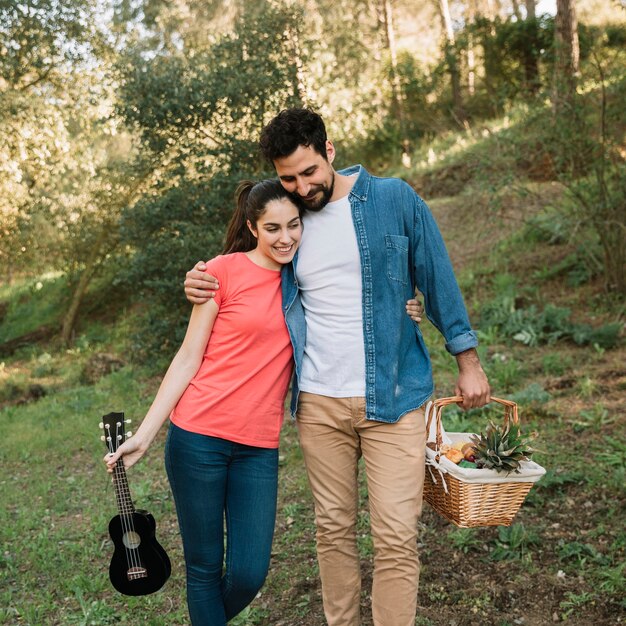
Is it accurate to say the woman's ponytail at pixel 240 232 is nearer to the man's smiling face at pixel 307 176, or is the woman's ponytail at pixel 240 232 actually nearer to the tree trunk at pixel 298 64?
the man's smiling face at pixel 307 176

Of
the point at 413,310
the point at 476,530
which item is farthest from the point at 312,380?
the point at 476,530

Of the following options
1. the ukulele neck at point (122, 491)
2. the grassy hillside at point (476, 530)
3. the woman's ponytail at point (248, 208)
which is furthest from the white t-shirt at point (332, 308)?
the grassy hillside at point (476, 530)

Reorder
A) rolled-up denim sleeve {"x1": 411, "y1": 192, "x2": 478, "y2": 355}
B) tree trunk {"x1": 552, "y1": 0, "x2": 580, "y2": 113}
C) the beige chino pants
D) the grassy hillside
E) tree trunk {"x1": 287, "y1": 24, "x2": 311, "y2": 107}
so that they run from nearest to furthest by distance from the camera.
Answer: the beige chino pants → rolled-up denim sleeve {"x1": 411, "y1": 192, "x2": 478, "y2": 355} → the grassy hillside → tree trunk {"x1": 552, "y1": 0, "x2": 580, "y2": 113} → tree trunk {"x1": 287, "y1": 24, "x2": 311, "y2": 107}

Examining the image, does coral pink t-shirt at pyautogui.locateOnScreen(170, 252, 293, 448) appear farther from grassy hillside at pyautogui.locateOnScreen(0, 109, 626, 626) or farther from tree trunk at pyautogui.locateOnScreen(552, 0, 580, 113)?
tree trunk at pyautogui.locateOnScreen(552, 0, 580, 113)

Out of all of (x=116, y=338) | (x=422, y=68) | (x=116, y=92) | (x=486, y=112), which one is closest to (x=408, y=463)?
(x=116, y=92)

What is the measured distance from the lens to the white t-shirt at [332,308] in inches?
117

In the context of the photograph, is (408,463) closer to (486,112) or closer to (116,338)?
(116,338)

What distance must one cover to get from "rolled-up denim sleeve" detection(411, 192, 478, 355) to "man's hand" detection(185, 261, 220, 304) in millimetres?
840

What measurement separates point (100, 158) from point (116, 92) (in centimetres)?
500

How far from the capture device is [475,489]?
293 cm

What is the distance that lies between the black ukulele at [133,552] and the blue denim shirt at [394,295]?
29.8 inches

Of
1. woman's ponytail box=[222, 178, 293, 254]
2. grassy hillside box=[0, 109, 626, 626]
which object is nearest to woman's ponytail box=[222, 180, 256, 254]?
woman's ponytail box=[222, 178, 293, 254]

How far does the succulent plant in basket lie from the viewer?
2965mm

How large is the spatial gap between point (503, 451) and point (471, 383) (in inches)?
11.6
